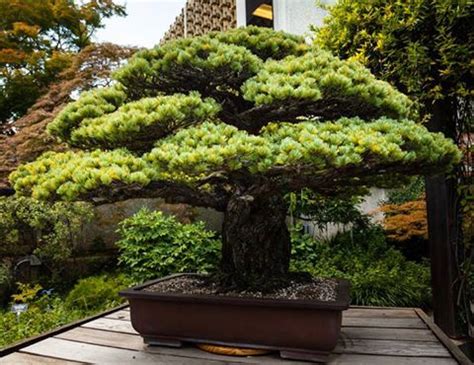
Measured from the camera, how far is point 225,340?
3.89 ft

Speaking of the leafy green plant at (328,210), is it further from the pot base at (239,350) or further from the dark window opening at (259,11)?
the dark window opening at (259,11)

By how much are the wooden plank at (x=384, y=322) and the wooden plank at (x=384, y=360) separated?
13.0 inches

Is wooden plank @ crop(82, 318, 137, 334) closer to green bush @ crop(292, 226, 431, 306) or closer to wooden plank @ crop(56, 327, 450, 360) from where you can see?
wooden plank @ crop(56, 327, 450, 360)

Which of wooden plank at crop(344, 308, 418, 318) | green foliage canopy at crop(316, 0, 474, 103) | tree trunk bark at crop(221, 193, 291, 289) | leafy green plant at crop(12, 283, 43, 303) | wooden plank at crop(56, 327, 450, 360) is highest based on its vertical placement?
green foliage canopy at crop(316, 0, 474, 103)

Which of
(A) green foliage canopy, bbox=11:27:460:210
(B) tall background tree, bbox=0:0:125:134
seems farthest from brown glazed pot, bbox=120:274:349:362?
(B) tall background tree, bbox=0:0:125:134

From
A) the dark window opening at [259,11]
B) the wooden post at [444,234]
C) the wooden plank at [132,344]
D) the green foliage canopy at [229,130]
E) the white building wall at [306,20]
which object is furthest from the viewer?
the dark window opening at [259,11]

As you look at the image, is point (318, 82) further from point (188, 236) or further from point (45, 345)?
point (188, 236)

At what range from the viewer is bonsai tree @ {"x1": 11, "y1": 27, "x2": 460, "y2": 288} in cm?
96

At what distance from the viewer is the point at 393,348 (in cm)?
120

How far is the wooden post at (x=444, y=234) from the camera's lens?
6.25 ft

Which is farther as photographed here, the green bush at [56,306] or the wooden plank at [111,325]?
the green bush at [56,306]

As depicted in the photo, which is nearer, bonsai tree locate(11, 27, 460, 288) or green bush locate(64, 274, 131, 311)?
bonsai tree locate(11, 27, 460, 288)

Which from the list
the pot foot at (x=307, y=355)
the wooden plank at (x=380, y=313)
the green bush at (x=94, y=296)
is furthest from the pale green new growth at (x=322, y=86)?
the green bush at (x=94, y=296)

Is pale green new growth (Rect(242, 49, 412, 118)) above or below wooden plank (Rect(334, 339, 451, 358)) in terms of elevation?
above
